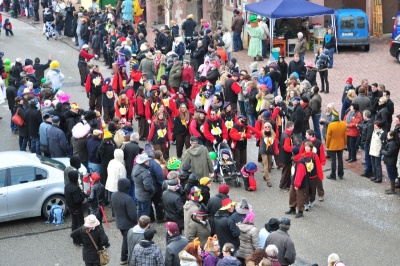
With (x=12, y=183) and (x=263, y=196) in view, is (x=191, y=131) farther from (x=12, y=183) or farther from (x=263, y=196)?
(x=12, y=183)

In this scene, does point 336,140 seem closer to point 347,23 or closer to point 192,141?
point 192,141

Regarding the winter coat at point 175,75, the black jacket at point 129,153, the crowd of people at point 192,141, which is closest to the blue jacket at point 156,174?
the crowd of people at point 192,141

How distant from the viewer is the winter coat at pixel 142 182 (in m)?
15.9

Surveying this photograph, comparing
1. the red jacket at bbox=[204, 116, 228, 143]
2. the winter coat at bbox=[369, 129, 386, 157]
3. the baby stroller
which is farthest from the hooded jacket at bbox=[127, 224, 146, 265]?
the winter coat at bbox=[369, 129, 386, 157]

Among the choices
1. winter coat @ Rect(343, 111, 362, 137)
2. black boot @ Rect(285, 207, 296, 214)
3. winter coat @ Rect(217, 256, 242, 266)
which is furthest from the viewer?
winter coat @ Rect(343, 111, 362, 137)

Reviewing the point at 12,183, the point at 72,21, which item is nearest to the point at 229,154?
the point at 12,183

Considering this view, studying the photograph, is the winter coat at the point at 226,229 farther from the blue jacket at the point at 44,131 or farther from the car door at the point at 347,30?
the car door at the point at 347,30

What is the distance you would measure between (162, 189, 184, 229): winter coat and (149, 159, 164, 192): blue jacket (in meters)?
1.20

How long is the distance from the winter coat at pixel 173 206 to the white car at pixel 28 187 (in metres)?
2.93

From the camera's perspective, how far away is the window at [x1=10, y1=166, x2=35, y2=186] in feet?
55.1

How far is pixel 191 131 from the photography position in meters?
19.5

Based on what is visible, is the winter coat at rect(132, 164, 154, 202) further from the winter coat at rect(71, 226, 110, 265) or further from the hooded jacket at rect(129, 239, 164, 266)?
the hooded jacket at rect(129, 239, 164, 266)

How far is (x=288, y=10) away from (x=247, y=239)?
1781 centimetres

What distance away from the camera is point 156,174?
16344mm
